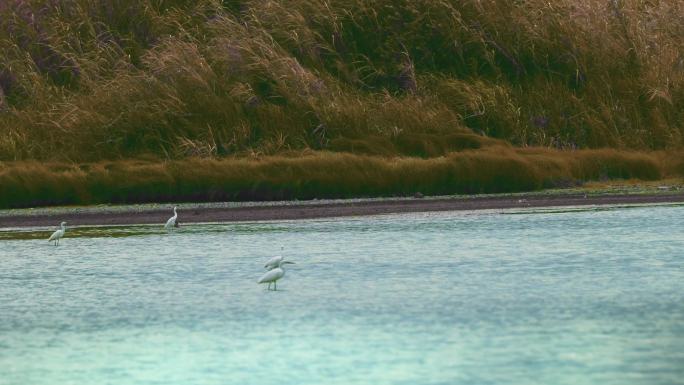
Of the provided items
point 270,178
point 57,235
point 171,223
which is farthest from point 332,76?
point 57,235

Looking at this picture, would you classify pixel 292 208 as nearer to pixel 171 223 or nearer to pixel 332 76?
pixel 171 223

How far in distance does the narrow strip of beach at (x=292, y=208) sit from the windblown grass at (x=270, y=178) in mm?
607

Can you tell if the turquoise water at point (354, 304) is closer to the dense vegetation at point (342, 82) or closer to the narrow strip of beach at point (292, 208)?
the narrow strip of beach at point (292, 208)

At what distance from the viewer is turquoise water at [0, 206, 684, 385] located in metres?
14.4

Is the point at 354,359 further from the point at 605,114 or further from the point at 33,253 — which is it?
the point at 605,114

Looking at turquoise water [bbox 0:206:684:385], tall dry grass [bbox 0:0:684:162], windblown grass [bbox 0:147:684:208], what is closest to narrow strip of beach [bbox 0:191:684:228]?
windblown grass [bbox 0:147:684:208]

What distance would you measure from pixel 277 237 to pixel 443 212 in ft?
16.8

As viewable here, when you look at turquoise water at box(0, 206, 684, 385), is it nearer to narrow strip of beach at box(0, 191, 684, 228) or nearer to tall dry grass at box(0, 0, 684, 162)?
narrow strip of beach at box(0, 191, 684, 228)

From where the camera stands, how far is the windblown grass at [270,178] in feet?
112

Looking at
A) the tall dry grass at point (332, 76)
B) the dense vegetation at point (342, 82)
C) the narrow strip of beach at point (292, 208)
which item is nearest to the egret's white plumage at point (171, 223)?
the narrow strip of beach at point (292, 208)

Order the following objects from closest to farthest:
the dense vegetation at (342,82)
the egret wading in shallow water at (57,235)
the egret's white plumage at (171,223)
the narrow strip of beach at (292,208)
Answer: the egret wading in shallow water at (57,235)
the egret's white plumage at (171,223)
the narrow strip of beach at (292,208)
the dense vegetation at (342,82)

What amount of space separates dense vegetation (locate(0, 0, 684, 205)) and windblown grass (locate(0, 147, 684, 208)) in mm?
102

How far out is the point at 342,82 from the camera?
4003cm

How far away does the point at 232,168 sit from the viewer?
113ft
